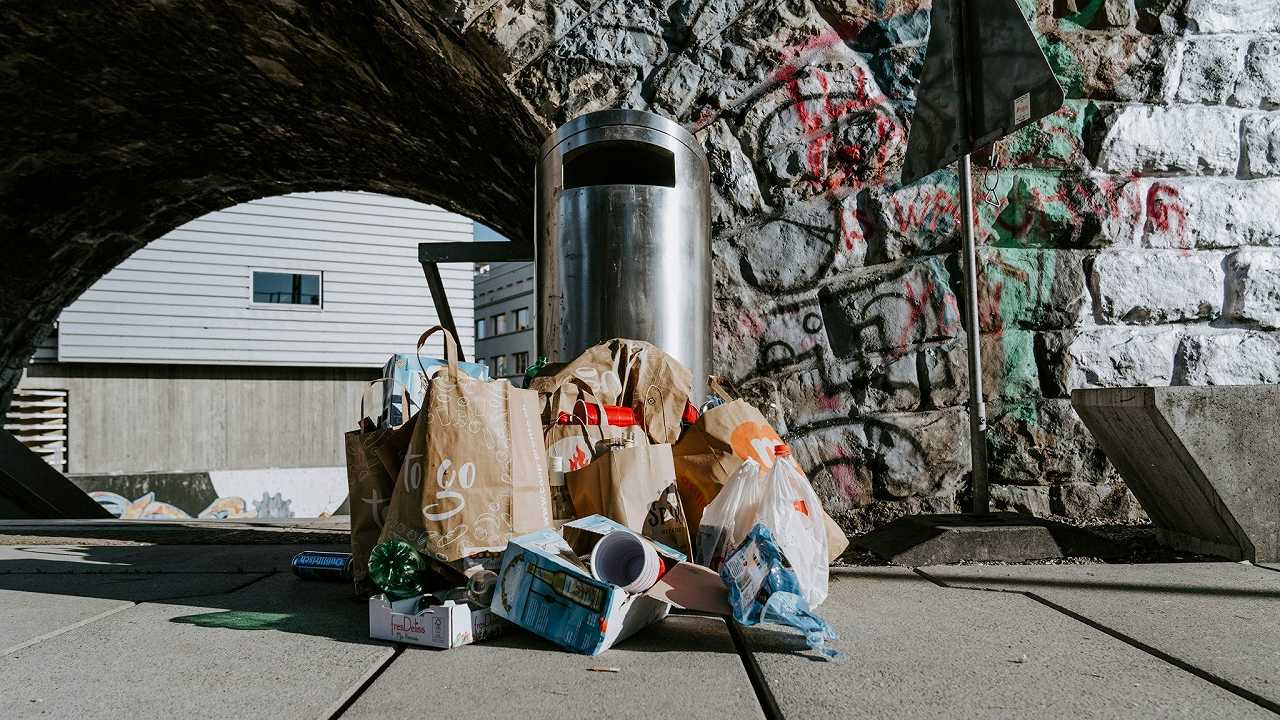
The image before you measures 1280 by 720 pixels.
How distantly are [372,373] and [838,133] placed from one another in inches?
503

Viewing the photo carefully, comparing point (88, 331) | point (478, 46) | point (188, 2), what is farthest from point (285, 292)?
point (478, 46)

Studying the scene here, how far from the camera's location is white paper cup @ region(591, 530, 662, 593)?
2105mm

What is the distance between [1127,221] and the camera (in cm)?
396

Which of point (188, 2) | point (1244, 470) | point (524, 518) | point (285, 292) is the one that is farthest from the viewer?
point (285, 292)

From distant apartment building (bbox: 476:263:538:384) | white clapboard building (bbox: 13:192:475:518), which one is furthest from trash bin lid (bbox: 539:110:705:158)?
distant apartment building (bbox: 476:263:538:384)

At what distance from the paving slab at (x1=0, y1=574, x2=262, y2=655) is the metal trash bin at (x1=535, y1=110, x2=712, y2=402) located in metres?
1.63

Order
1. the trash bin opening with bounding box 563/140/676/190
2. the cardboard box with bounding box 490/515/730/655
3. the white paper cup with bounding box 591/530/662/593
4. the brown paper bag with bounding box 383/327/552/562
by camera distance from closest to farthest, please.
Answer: the cardboard box with bounding box 490/515/730/655
the white paper cup with bounding box 591/530/662/593
the brown paper bag with bounding box 383/327/552/562
the trash bin opening with bounding box 563/140/676/190

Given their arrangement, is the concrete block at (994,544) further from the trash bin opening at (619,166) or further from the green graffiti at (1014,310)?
the trash bin opening at (619,166)

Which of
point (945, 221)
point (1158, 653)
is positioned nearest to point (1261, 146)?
point (945, 221)

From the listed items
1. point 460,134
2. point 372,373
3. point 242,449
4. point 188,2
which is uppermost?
point 188,2

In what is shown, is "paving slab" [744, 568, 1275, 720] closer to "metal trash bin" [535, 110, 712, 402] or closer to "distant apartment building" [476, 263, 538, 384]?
"metal trash bin" [535, 110, 712, 402]

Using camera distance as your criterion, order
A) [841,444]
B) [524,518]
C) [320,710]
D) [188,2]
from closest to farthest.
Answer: [320,710] → [524,518] → [841,444] → [188,2]

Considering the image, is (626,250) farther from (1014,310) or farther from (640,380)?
(1014,310)

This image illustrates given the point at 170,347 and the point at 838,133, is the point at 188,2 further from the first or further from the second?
the point at 170,347
